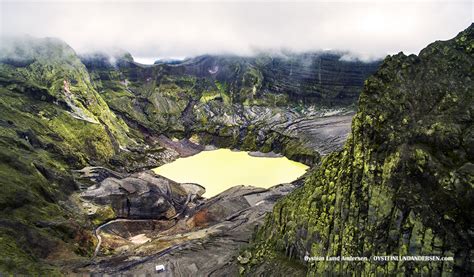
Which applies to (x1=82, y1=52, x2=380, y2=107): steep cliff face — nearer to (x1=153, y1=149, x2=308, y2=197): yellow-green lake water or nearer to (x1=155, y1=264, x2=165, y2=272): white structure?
(x1=153, y1=149, x2=308, y2=197): yellow-green lake water

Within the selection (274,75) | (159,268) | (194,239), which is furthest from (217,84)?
(159,268)

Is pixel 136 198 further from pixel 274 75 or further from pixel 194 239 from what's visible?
pixel 274 75

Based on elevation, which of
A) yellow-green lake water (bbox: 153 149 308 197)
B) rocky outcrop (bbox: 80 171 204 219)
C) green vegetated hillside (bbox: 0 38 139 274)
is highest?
green vegetated hillside (bbox: 0 38 139 274)

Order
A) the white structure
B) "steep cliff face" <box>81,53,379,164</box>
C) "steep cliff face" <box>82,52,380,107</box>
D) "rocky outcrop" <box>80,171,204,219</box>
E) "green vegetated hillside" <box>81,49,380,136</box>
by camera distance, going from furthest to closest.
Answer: "steep cliff face" <box>82,52,380,107</box>
"green vegetated hillside" <box>81,49,380,136</box>
"steep cliff face" <box>81,53,379,164</box>
"rocky outcrop" <box>80,171,204,219</box>
the white structure

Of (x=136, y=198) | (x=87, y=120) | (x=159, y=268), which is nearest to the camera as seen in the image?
(x=159, y=268)

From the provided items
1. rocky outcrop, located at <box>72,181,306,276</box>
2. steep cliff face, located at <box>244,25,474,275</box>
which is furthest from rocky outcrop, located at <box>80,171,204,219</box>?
steep cliff face, located at <box>244,25,474,275</box>

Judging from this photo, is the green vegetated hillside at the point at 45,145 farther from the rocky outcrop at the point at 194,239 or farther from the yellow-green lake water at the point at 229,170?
the yellow-green lake water at the point at 229,170
